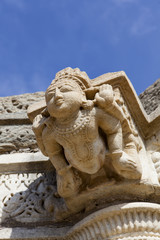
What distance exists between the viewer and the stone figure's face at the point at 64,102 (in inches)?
89.7

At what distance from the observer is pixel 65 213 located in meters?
2.66

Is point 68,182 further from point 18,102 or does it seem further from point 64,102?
point 18,102

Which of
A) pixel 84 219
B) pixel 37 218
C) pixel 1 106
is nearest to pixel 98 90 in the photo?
pixel 84 219

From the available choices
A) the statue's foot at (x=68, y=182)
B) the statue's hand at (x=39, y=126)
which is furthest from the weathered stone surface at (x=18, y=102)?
the statue's foot at (x=68, y=182)

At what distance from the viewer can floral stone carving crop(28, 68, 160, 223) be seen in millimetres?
2299

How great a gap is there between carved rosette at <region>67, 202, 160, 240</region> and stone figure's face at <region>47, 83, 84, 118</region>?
71 cm

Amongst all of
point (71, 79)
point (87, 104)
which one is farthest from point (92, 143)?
point (71, 79)

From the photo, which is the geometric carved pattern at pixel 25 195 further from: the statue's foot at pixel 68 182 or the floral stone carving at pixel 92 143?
the statue's foot at pixel 68 182

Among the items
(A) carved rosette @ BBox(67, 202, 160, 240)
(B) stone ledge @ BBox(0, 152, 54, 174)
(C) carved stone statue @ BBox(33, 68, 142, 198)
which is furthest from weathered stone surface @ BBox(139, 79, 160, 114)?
(A) carved rosette @ BBox(67, 202, 160, 240)

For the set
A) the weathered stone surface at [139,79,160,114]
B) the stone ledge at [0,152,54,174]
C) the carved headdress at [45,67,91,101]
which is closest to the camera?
the carved headdress at [45,67,91,101]

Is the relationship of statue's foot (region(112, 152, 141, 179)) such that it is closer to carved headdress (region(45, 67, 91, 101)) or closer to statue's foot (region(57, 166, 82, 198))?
statue's foot (region(57, 166, 82, 198))

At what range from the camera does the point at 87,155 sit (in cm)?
229

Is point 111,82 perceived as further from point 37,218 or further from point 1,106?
point 1,106

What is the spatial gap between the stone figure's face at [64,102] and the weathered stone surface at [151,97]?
1.25 metres
